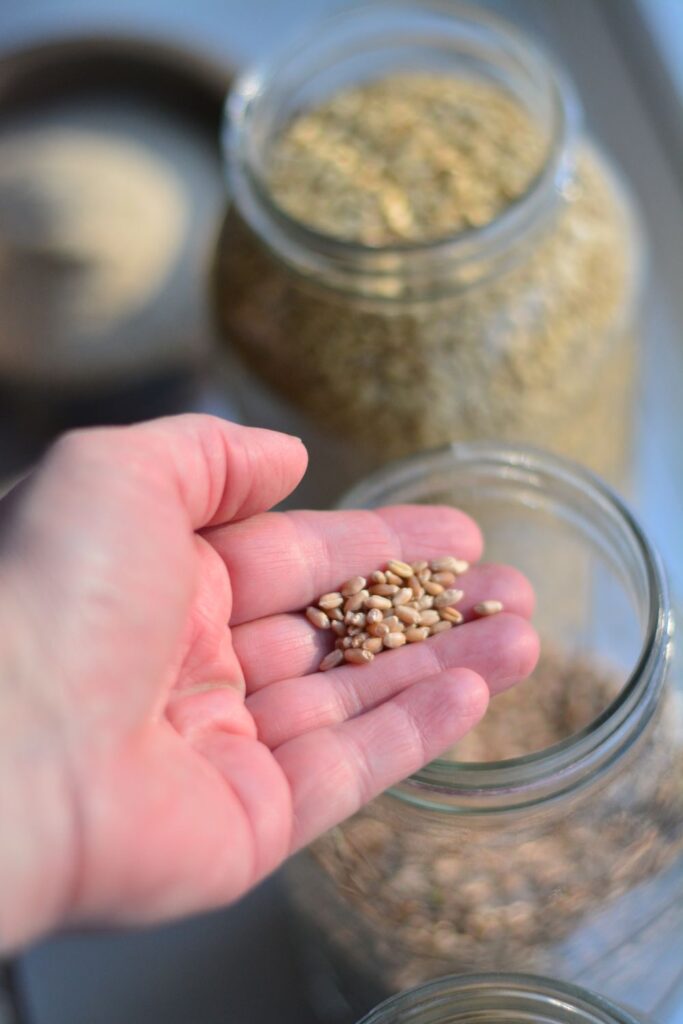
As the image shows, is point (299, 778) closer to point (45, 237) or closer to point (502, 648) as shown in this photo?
point (502, 648)

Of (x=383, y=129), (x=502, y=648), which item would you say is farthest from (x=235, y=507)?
(x=383, y=129)

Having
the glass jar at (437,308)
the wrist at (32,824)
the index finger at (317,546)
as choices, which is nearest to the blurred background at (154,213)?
the glass jar at (437,308)

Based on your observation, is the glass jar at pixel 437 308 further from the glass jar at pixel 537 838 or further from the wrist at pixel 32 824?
the wrist at pixel 32 824

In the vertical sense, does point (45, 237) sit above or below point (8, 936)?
below

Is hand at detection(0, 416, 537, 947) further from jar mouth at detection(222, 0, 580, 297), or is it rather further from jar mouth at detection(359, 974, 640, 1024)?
jar mouth at detection(222, 0, 580, 297)

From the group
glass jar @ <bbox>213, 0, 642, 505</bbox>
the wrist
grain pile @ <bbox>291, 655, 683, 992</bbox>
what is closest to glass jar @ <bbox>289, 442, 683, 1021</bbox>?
grain pile @ <bbox>291, 655, 683, 992</bbox>

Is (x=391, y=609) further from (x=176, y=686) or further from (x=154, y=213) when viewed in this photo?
(x=154, y=213)
